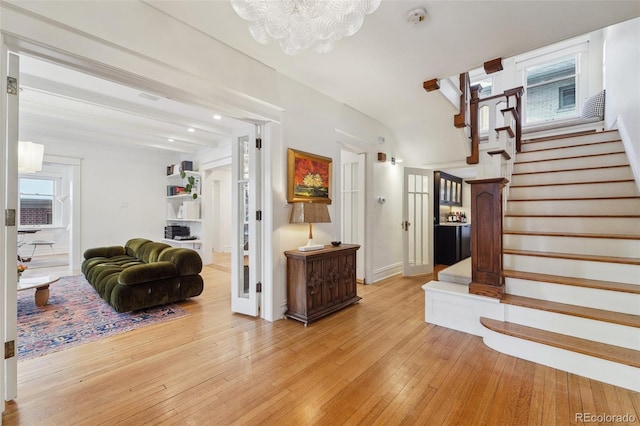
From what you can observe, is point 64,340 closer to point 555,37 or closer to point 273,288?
point 273,288

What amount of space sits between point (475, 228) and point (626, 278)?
3.97 ft

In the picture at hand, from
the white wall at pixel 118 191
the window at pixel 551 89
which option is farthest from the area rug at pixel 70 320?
the window at pixel 551 89

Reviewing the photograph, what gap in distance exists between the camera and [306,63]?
9.15 feet

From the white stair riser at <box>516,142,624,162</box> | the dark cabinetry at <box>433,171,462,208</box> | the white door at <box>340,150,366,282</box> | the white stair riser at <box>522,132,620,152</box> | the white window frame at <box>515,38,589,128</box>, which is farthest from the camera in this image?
the dark cabinetry at <box>433,171,462,208</box>

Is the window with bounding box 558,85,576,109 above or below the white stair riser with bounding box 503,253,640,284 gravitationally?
above

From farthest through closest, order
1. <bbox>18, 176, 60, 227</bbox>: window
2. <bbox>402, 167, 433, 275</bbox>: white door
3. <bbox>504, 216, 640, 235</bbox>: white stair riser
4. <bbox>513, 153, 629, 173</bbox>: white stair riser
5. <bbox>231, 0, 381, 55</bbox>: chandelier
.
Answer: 1. <bbox>18, 176, 60, 227</bbox>: window
2. <bbox>402, 167, 433, 275</bbox>: white door
3. <bbox>513, 153, 629, 173</bbox>: white stair riser
4. <bbox>504, 216, 640, 235</bbox>: white stair riser
5. <bbox>231, 0, 381, 55</bbox>: chandelier

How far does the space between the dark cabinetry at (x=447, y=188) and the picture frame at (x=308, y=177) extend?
339 centimetres

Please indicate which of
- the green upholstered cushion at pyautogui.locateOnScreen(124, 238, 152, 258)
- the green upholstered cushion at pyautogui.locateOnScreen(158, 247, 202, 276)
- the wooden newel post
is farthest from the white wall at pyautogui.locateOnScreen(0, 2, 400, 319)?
the green upholstered cushion at pyautogui.locateOnScreen(124, 238, 152, 258)

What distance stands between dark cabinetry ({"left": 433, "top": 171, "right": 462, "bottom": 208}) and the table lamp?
3.79 meters

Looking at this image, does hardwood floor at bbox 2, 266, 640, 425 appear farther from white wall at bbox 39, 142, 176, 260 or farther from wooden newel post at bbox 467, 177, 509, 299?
white wall at bbox 39, 142, 176, 260

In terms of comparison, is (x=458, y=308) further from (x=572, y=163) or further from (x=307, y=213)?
(x=572, y=163)

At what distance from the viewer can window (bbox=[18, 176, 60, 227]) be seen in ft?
21.8

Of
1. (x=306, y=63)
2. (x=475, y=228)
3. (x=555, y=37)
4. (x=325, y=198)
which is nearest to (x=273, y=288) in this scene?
(x=325, y=198)

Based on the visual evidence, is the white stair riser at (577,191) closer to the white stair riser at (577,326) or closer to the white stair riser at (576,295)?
the white stair riser at (576,295)
